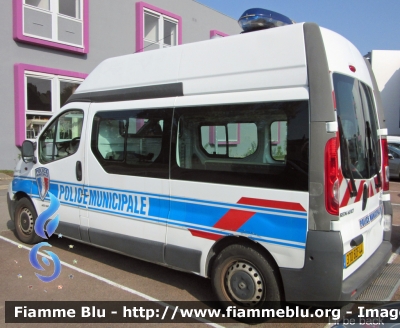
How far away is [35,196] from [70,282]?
172 centimetres

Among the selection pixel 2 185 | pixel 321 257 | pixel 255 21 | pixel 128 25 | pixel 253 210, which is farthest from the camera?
pixel 128 25

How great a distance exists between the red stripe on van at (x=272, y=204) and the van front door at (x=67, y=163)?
2426mm

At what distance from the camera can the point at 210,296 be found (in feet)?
14.1

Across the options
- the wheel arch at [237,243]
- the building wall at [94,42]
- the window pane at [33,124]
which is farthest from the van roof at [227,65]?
the window pane at [33,124]

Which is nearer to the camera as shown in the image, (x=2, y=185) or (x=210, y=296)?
(x=210, y=296)

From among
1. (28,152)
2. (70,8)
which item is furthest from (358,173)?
(70,8)

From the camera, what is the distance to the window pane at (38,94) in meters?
14.0

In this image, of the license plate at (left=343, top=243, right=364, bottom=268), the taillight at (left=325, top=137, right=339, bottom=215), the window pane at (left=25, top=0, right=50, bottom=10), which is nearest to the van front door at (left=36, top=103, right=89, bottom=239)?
the taillight at (left=325, top=137, right=339, bottom=215)

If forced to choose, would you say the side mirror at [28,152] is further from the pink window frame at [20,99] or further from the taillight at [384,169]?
the pink window frame at [20,99]

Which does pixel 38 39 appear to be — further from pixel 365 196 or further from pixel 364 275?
pixel 364 275

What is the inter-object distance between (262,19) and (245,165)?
1.60 metres

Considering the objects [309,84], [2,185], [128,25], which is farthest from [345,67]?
[128,25]

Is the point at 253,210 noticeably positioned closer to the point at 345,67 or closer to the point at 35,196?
the point at 345,67

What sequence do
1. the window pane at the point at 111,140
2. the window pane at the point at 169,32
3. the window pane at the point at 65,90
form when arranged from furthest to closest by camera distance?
the window pane at the point at 169,32 < the window pane at the point at 65,90 < the window pane at the point at 111,140
